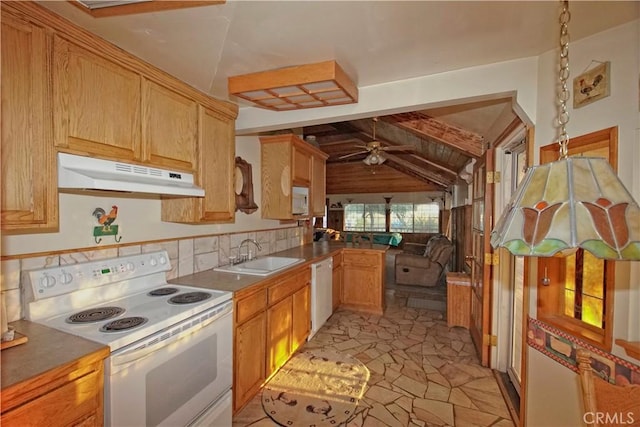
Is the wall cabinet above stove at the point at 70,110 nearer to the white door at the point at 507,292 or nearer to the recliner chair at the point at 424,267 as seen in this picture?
the white door at the point at 507,292

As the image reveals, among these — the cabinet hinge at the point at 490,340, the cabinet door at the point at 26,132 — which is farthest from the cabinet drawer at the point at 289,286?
the cabinet hinge at the point at 490,340

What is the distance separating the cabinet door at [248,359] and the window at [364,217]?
888cm

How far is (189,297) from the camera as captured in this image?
1.77 meters

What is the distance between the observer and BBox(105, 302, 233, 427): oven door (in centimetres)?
121

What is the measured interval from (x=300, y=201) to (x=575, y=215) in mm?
3089

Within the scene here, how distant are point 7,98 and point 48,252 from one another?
793 mm

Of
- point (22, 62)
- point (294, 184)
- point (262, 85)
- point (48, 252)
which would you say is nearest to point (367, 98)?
point (262, 85)

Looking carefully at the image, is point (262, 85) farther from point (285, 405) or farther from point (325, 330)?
point (325, 330)

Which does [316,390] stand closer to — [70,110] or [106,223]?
[106,223]

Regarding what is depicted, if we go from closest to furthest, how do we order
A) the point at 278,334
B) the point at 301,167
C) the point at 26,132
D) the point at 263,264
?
the point at 26,132 < the point at 278,334 < the point at 263,264 < the point at 301,167

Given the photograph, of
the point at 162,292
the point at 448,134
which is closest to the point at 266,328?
the point at 162,292

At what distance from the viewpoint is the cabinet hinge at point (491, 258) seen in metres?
2.57

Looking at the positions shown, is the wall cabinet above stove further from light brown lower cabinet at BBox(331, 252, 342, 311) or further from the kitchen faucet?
light brown lower cabinet at BBox(331, 252, 342, 311)

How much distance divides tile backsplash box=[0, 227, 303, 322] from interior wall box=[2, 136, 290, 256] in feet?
0.16
